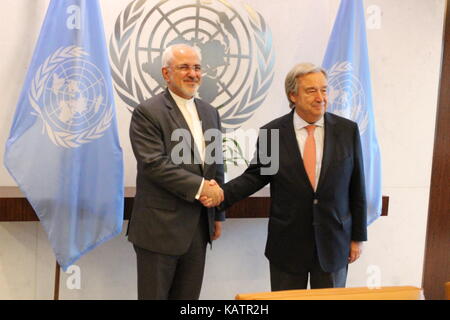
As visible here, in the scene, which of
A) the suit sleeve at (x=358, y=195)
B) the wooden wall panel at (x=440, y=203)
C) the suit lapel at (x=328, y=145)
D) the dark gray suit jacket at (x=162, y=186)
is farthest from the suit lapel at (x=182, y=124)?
the wooden wall panel at (x=440, y=203)

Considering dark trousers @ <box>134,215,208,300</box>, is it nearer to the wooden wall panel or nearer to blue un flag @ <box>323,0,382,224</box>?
blue un flag @ <box>323,0,382,224</box>

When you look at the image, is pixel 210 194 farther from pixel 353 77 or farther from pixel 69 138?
pixel 353 77

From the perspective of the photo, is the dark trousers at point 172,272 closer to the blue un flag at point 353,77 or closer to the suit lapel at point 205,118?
the suit lapel at point 205,118

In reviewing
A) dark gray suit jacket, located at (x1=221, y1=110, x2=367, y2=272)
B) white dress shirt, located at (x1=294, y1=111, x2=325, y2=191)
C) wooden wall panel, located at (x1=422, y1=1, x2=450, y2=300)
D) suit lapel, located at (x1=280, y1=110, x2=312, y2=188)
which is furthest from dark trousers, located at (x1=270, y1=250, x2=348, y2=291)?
wooden wall panel, located at (x1=422, y1=1, x2=450, y2=300)

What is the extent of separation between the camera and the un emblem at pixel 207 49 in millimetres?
3422

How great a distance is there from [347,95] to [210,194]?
1.48 metres

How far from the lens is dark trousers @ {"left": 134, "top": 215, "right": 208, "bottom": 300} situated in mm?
2529

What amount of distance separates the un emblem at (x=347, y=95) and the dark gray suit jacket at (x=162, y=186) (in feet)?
4.34

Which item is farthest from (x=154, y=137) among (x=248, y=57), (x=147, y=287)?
(x=248, y=57)

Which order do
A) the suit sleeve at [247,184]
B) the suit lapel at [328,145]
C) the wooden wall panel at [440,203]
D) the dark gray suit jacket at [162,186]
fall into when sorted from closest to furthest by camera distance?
the suit lapel at [328,145] < the dark gray suit jacket at [162,186] < the suit sleeve at [247,184] < the wooden wall panel at [440,203]

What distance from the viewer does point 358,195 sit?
243 centimetres

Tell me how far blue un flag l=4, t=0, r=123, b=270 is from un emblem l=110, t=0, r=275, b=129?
1.32 feet
